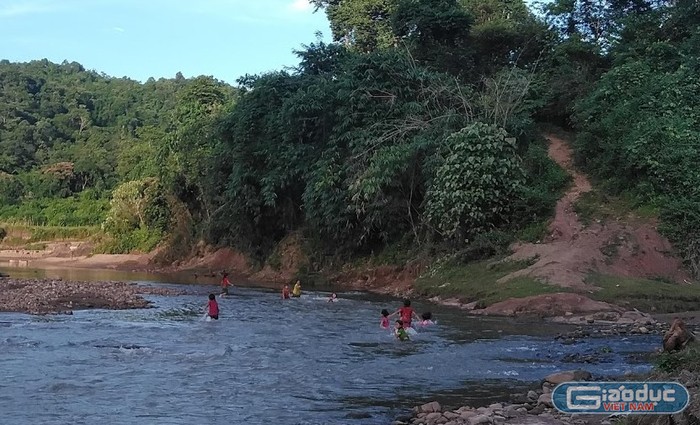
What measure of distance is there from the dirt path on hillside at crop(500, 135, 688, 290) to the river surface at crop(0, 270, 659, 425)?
4924 mm

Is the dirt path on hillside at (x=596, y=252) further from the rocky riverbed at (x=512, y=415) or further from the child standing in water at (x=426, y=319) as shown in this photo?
the rocky riverbed at (x=512, y=415)

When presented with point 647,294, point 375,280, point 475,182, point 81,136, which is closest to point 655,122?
point 475,182

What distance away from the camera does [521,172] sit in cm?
3447

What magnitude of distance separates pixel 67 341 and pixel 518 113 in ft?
90.6

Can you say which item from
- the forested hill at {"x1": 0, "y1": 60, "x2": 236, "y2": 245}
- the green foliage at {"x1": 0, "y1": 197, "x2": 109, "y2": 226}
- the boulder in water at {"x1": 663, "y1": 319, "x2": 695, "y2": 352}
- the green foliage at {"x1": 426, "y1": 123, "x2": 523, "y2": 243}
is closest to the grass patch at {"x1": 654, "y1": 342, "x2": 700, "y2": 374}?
the boulder in water at {"x1": 663, "y1": 319, "x2": 695, "y2": 352}

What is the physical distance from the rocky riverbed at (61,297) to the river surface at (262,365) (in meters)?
1.62

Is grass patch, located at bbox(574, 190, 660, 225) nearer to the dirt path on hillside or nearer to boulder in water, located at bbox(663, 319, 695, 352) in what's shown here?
the dirt path on hillside

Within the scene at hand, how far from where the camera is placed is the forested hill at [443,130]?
33.5 m

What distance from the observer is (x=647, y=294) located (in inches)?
1038

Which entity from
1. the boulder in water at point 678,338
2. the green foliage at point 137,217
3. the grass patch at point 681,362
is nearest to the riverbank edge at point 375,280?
the green foliage at point 137,217

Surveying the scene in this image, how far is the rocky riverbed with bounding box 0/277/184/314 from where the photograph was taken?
26.2m

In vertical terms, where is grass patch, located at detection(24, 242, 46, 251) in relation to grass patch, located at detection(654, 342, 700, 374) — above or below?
below

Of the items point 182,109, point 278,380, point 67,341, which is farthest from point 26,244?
point 278,380

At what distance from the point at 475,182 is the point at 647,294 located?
30.8ft
